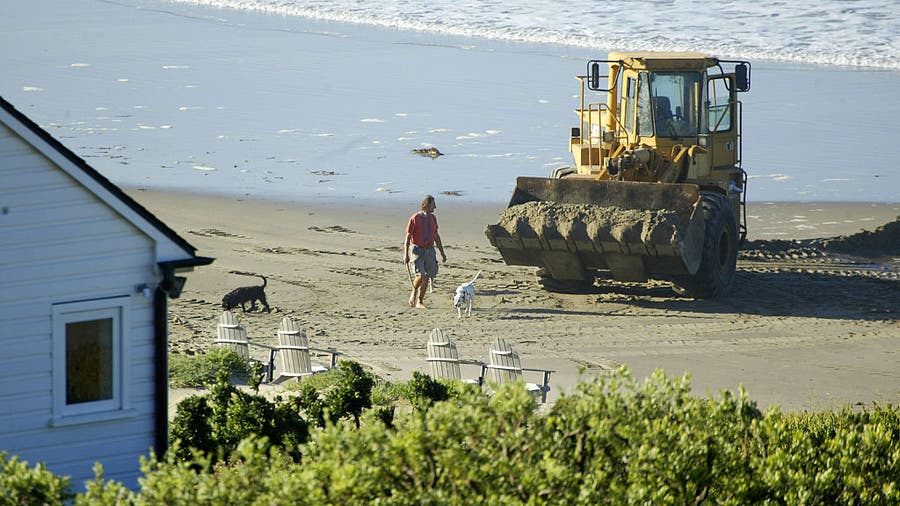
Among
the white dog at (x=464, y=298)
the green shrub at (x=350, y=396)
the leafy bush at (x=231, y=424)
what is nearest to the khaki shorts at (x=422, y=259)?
the white dog at (x=464, y=298)

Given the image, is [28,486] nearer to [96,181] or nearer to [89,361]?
[89,361]

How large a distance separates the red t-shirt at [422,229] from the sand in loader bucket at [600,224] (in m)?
1.01

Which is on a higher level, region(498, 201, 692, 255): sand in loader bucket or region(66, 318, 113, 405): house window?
region(498, 201, 692, 255): sand in loader bucket

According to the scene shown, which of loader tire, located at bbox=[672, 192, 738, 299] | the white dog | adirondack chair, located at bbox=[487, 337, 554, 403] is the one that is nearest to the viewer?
adirondack chair, located at bbox=[487, 337, 554, 403]

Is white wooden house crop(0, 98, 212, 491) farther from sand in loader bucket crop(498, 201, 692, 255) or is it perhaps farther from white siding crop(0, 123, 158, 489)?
sand in loader bucket crop(498, 201, 692, 255)

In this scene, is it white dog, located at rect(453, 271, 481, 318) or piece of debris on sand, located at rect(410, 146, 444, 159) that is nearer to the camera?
white dog, located at rect(453, 271, 481, 318)

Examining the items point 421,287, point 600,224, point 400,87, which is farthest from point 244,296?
point 400,87

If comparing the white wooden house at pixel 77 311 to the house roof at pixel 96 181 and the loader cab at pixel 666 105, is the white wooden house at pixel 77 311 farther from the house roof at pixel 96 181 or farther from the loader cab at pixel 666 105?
the loader cab at pixel 666 105

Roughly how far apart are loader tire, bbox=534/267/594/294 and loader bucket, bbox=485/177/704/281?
367mm

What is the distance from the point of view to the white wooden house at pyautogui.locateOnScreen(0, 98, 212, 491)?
10062mm

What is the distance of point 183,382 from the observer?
15.0 meters

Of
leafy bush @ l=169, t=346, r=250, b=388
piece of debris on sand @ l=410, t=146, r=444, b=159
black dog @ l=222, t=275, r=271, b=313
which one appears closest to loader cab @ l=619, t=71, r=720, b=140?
black dog @ l=222, t=275, r=271, b=313

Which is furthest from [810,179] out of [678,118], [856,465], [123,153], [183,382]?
[856,465]

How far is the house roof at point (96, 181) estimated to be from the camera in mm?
9977
